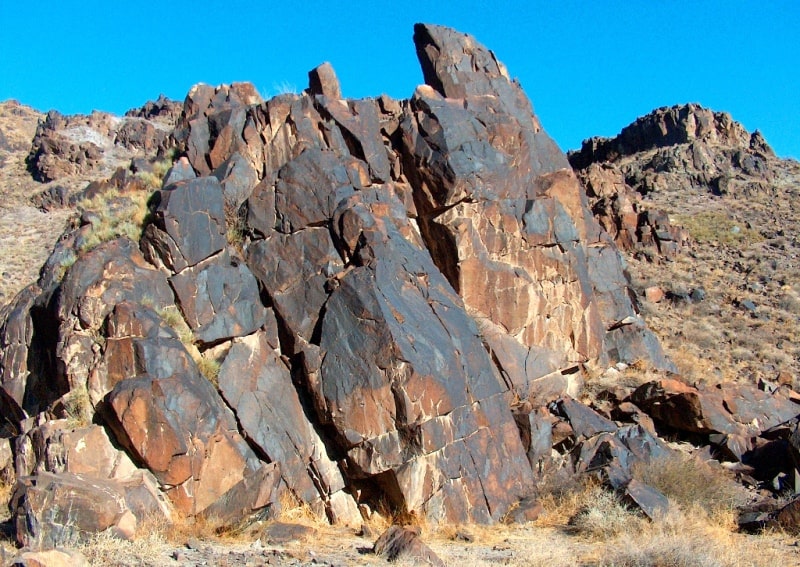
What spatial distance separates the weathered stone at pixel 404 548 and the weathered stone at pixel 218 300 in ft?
15.2

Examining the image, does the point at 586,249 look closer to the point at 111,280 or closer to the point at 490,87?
the point at 490,87

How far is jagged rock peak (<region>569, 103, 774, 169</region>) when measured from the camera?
221 feet

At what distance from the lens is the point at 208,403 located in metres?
11.0

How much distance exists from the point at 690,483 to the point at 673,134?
63.9m

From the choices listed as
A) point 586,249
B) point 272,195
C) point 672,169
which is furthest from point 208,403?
point 672,169

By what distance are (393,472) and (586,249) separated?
871cm

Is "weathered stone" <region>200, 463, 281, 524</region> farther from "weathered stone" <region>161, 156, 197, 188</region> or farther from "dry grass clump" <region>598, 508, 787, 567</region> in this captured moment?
"weathered stone" <region>161, 156, 197, 188</region>

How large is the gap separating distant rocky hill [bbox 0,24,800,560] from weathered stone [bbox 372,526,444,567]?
165 cm

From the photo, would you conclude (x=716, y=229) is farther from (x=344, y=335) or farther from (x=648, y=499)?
(x=344, y=335)

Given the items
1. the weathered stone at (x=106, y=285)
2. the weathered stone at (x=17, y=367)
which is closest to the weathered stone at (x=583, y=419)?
the weathered stone at (x=106, y=285)

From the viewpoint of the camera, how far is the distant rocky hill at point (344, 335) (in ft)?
35.1

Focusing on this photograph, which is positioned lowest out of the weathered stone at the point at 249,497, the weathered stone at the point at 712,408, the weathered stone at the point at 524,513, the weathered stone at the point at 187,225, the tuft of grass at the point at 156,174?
the weathered stone at the point at 524,513

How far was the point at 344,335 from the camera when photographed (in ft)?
38.9

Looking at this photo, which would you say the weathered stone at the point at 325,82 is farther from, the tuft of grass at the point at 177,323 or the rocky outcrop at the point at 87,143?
the rocky outcrop at the point at 87,143
